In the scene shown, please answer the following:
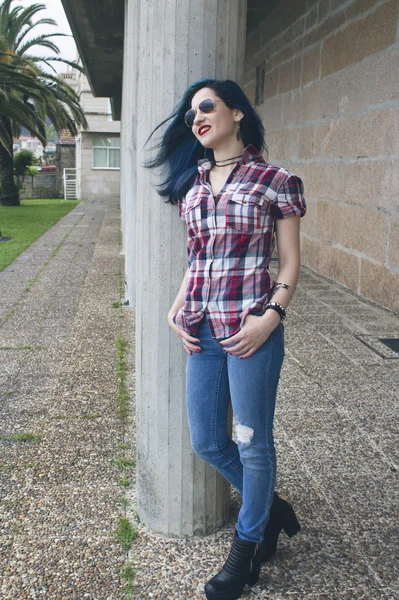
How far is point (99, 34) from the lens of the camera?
36.7 ft

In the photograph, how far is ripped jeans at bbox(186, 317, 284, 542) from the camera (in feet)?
6.74

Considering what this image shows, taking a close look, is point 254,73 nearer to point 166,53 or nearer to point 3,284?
point 3,284

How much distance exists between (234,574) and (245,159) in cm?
133

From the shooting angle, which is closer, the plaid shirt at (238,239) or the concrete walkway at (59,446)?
the plaid shirt at (238,239)

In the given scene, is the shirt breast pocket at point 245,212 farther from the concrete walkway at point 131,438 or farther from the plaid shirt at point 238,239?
the concrete walkway at point 131,438

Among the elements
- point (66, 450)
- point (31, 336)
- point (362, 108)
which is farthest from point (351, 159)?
point (66, 450)

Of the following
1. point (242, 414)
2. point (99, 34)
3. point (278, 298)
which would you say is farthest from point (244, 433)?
point (99, 34)

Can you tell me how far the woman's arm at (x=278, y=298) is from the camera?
6.54 feet

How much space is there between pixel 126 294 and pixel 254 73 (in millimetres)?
6368

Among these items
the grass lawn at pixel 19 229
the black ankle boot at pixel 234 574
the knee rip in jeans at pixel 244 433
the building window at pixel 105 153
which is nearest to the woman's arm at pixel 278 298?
the knee rip in jeans at pixel 244 433

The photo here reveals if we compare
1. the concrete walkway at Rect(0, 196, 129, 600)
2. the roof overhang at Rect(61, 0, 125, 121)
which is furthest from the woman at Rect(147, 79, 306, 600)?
the roof overhang at Rect(61, 0, 125, 121)

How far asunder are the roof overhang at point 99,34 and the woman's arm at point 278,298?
321 inches

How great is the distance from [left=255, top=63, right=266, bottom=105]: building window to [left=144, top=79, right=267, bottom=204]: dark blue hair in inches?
361

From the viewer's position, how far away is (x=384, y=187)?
20.8ft
